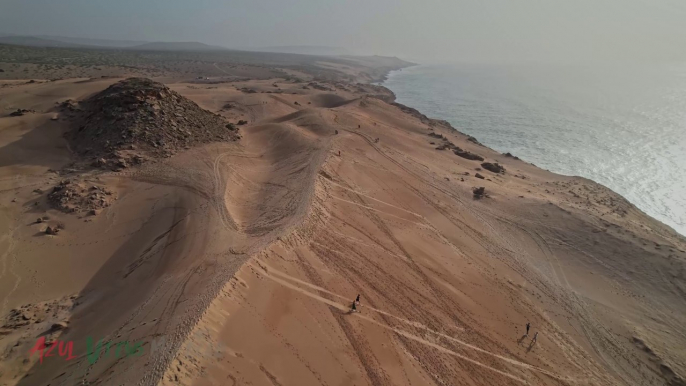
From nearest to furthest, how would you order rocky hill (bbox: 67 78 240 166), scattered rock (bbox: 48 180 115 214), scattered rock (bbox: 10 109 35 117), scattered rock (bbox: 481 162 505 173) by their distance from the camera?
1. scattered rock (bbox: 48 180 115 214)
2. rocky hill (bbox: 67 78 240 166)
3. scattered rock (bbox: 10 109 35 117)
4. scattered rock (bbox: 481 162 505 173)

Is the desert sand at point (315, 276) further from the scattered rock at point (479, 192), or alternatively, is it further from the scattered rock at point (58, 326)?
the scattered rock at point (479, 192)

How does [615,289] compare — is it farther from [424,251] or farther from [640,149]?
[640,149]

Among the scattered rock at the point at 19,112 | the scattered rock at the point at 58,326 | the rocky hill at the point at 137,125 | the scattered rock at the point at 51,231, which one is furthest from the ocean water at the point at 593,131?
the scattered rock at the point at 19,112

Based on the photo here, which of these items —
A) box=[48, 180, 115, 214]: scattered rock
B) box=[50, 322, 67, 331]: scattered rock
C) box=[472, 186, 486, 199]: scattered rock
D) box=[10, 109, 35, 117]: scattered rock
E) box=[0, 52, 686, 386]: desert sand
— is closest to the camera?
box=[0, 52, 686, 386]: desert sand

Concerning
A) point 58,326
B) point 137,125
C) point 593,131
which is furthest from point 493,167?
point 593,131

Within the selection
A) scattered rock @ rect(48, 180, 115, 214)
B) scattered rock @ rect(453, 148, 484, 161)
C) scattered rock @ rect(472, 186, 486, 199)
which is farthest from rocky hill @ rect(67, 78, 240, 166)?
scattered rock @ rect(453, 148, 484, 161)

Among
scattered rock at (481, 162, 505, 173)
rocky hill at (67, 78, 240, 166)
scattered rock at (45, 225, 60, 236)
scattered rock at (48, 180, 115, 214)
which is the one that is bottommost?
scattered rock at (481, 162, 505, 173)

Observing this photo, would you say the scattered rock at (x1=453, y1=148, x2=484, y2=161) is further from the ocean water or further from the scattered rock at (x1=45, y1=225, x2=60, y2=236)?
the scattered rock at (x1=45, y1=225, x2=60, y2=236)
